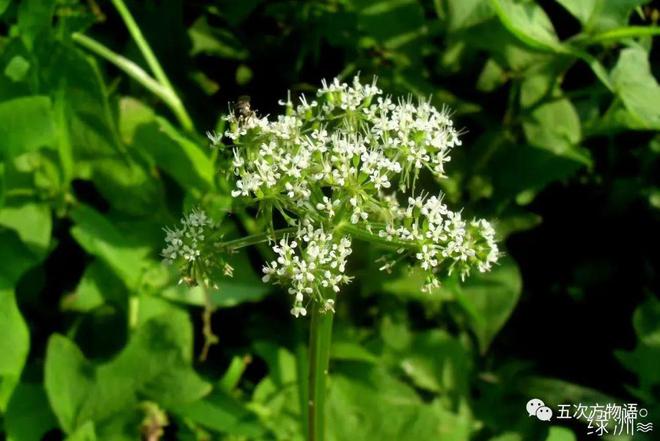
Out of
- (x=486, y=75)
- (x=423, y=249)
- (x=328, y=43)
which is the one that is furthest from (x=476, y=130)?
(x=423, y=249)

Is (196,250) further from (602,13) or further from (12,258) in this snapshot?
(602,13)

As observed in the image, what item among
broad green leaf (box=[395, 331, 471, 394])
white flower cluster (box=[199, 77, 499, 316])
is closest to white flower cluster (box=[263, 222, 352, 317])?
white flower cluster (box=[199, 77, 499, 316])

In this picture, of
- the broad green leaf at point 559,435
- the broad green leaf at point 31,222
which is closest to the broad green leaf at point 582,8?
the broad green leaf at point 559,435

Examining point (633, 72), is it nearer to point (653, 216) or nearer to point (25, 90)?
point (653, 216)

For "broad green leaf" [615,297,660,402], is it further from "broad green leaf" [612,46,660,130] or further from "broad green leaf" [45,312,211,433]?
"broad green leaf" [45,312,211,433]

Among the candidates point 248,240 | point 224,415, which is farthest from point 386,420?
point 248,240

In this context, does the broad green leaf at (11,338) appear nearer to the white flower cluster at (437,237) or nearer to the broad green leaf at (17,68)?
the broad green leaf at (17,68)
